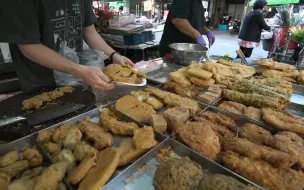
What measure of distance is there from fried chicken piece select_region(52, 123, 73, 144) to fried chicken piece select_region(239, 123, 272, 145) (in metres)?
1.30

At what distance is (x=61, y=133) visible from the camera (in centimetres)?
141

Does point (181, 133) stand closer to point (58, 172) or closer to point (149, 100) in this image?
point (149, 100)

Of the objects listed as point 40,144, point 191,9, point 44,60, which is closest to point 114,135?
point 40,144

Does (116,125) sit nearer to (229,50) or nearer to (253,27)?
(253,27)

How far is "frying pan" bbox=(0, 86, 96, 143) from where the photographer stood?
1.32 m

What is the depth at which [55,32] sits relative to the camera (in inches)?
91.0

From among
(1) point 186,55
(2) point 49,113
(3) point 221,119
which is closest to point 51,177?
(2) point 49,113

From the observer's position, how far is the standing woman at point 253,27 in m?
7.05

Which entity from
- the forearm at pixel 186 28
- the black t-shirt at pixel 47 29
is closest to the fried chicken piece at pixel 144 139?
the black t-shirt at pixel 47 29

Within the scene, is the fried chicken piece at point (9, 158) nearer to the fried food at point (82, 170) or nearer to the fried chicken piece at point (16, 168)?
the fried chicken piece at point (16, 168)

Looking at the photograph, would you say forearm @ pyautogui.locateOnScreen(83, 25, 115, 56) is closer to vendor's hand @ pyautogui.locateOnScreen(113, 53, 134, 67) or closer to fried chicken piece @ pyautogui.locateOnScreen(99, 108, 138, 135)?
vendor's hand @ pyautogui.locateOnScreen(113, 53, 134, 67)

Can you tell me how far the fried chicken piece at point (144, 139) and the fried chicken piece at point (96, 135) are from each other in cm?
19

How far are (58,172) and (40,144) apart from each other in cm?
36

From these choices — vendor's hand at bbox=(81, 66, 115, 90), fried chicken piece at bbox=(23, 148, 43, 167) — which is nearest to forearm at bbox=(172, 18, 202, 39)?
vendor's hand at bbox=(81, 66, 115, 90)
